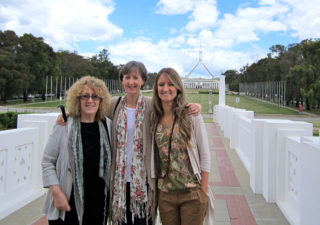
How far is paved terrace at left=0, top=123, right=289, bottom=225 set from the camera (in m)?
3.30

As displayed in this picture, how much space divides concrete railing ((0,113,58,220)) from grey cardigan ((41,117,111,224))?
1565 mm

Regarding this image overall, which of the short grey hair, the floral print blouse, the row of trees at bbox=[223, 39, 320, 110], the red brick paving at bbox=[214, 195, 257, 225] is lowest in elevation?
the red brick paving at bbox=[214, 195, 257, 225]

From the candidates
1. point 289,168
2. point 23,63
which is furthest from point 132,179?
point 23,63

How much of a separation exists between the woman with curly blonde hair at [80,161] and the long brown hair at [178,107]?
376mm

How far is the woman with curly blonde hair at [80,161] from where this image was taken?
1.95 metres

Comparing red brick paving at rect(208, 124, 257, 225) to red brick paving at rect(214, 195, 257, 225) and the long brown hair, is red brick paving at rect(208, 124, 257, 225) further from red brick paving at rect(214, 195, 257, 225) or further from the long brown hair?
the long brown hair

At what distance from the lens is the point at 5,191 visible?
3.33 m

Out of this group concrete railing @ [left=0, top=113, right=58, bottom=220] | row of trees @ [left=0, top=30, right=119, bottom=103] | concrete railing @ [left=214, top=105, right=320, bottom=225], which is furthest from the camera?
row of trees @ [left=0, top=30, right=119, bottom=103]

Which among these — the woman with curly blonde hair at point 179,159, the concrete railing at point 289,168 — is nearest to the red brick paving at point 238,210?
the concrete railing at point 289,168

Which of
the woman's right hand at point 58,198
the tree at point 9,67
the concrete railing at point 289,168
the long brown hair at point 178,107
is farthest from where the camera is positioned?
the tree at point 9,67

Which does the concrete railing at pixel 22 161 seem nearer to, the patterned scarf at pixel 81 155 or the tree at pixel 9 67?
the patterned scarf at pixel 81 155

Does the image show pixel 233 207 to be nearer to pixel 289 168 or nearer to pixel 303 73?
pixel 289 168

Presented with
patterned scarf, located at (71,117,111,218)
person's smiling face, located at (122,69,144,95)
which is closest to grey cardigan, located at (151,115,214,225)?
patterned scarf, located at (71,117,111,218)

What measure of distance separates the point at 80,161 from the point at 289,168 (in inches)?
107
